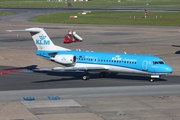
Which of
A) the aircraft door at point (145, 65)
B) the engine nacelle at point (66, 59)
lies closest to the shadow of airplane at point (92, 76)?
the engine nacelle at point (66, 59)

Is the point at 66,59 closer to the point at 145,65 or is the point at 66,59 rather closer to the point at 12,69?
the point at 145,65

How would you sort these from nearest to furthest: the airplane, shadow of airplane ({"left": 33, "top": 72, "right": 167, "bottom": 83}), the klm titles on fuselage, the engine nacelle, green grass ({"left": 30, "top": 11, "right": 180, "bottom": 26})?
the airplane
the engine nacelle
shadow of airplane ({"left": 33, "top": 72, "right": 167, "bottom": 83})
the klm titles on fuselage
green grass ({"left": 30, "top": 11, "right": 180, "bottom": 26})

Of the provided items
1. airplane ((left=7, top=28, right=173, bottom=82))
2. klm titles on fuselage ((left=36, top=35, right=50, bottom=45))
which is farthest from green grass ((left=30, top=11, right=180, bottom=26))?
airplane ((left=7, top=28, right=173, bottom=82))

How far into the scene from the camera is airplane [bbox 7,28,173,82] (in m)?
50.1

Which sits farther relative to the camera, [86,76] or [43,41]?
[43,41]

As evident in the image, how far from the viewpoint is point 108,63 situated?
2040 inches

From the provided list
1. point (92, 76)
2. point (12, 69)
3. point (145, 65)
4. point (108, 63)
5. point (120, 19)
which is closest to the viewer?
point (145, 65)

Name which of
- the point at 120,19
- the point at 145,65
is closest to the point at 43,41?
the point at 145,65

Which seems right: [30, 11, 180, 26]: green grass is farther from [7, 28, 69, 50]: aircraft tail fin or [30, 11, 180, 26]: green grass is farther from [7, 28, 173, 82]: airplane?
[7, 28, 173, 82]: airplane

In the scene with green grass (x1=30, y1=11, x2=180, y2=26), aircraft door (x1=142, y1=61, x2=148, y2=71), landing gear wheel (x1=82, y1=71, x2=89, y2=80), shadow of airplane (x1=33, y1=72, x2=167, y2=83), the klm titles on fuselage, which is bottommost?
green grass (x1=30, y1=11, x2=180, y2=26)

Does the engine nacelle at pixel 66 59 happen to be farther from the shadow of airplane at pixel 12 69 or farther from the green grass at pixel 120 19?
the green grass at pixel 120 19

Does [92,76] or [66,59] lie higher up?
[66,59]

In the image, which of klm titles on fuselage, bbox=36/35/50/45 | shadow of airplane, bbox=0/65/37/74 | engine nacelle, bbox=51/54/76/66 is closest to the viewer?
engine nacelle, bbox=51/54/76/66

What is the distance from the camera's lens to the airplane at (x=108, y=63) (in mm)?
50062
